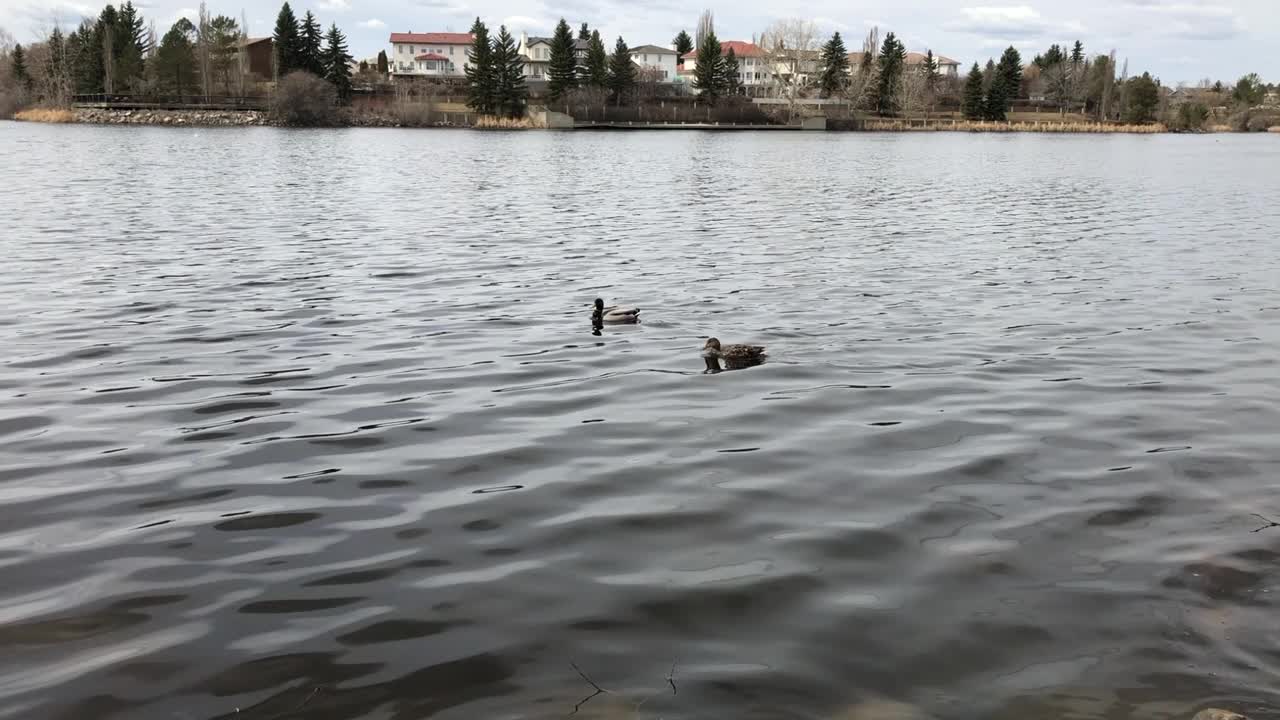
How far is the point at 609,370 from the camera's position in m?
10.7

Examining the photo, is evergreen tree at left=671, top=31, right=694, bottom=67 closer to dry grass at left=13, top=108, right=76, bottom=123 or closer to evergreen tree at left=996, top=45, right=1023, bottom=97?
evergreen tree at left=996, top=45, right=1023, bottom=97

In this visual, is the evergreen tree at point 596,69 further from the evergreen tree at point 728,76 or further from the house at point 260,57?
the house at point 260,57

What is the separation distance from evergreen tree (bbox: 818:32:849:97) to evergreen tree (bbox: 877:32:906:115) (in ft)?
18.1

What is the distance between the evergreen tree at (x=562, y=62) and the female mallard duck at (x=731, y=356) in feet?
366

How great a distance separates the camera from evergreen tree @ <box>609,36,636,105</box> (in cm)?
12000

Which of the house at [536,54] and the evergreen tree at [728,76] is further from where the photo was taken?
the house at [536,54]

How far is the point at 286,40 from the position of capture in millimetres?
112750

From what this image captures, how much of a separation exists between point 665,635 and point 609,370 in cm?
576

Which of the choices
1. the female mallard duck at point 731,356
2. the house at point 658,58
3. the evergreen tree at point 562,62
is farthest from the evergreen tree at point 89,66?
the female mallard duck at point 731,356

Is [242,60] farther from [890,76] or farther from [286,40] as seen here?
[890,76]

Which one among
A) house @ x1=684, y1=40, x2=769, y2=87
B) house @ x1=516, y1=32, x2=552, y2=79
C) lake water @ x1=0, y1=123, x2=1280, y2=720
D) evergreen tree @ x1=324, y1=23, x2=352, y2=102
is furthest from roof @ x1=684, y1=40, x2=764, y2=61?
lake water @ x1=0, y1=123, x2=1280, y2=720

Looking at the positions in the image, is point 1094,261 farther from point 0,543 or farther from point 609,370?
point 0,543

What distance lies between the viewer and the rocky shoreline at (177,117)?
102m

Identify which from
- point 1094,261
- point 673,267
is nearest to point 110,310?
point 673,267
